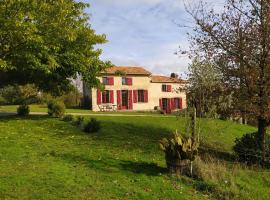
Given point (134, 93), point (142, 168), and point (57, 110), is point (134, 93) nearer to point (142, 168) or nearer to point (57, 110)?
point (57, 110)

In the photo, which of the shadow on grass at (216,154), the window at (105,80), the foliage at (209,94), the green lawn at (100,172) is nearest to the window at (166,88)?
the window at (105,80)

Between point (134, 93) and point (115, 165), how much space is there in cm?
4169

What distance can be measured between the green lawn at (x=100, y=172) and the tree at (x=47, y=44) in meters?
3.58

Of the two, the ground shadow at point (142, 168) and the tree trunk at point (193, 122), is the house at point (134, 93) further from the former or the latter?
the ground shadow at point (142, 168)

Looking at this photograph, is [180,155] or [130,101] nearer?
[180,155]

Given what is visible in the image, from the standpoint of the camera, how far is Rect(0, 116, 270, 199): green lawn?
31.7ft

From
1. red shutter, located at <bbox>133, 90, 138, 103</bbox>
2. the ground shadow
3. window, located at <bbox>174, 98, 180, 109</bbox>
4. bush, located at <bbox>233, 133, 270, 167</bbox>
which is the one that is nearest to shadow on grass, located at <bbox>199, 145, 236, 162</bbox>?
bush, located at <bbox>233, 133, 270, 167</bbox>

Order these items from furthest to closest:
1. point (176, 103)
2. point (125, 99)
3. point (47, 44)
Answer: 1. point (176, 103)
2. point (125, 99)
3. point (47, 44)

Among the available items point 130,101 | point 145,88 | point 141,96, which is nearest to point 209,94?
point 130,101

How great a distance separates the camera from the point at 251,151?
15.2m

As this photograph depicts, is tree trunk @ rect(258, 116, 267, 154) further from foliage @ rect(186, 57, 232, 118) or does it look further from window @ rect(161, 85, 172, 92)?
window @ rect(161, 85, 172, 92)

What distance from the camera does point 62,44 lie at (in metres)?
20.4

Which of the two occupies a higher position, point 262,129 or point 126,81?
point 126,81

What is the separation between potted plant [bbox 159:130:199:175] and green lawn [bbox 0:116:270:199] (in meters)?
0.38
